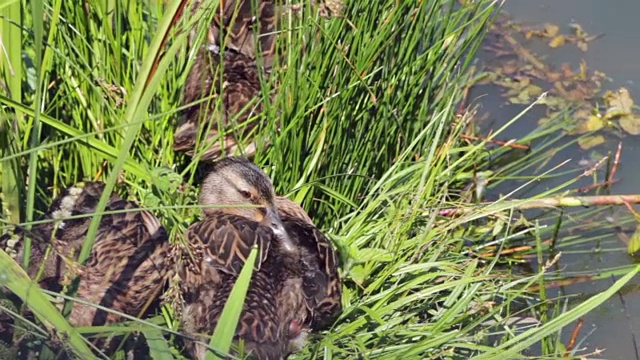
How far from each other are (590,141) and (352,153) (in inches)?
73.5

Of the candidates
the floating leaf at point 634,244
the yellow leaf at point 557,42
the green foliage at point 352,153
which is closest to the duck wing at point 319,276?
the green foliage at point 352,153

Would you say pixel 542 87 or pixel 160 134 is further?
pixel 542 87

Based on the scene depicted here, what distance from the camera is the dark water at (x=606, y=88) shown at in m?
4.84

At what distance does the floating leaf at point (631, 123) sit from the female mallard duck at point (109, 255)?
3077mm

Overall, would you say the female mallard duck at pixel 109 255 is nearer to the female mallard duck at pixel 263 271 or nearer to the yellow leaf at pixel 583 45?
the female mallard duck at pixel 263 271

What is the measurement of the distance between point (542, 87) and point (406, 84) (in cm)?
181

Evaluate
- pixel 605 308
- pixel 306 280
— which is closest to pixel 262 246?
pixel 306 280

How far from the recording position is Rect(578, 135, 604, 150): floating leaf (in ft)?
19.9

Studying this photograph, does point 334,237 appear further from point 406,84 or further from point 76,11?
point 76,11

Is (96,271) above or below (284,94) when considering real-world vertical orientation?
below

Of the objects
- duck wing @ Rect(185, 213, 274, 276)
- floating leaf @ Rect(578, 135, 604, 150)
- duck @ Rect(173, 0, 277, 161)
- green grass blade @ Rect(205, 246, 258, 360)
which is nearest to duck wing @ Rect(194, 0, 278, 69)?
duck @ Rect(173, 0, 277, 161)

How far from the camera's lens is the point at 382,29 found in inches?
185

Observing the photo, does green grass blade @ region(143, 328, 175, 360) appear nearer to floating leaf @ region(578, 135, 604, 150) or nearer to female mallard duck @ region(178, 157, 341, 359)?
female mallard duck @ region(178, 157, 341, 359)

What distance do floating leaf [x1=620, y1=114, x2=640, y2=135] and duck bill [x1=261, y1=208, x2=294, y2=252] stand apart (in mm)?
2653
